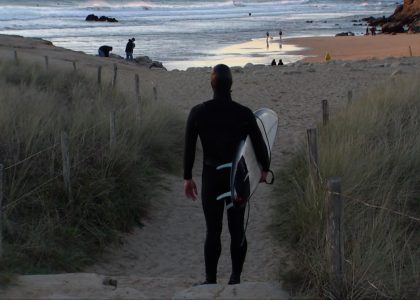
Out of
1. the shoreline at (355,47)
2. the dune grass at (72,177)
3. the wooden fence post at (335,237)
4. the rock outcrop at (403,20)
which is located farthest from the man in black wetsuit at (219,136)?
the rock outcrop at (403,20)

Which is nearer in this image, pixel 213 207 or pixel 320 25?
pixel 213 207

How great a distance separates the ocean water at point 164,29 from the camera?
34031 mm

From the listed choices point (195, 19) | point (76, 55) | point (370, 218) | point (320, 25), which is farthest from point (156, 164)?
point (195, 19)

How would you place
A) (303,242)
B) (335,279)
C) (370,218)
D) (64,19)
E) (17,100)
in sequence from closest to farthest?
(335,279), (370,218), (303,242), (17,100), (64,19)

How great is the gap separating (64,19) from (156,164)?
58336mm

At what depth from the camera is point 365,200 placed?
6172 millimetres

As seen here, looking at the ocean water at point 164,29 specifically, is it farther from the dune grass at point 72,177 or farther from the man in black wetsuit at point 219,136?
the man in black wetsuit at point 219,136

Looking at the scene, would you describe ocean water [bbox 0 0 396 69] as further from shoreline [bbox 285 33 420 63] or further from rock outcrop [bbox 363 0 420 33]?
rock outcrop [bbox 363 0 420 33]

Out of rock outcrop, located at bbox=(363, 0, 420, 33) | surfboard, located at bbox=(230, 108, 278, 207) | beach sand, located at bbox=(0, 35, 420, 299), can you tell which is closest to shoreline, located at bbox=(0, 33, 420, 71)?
beach sand, located at bbox=(0, 35, 420, 299)

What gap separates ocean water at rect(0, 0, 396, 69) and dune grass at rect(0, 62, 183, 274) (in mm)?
19315

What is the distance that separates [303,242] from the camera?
5973 mm

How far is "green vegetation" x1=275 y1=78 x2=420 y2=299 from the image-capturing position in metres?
4.43

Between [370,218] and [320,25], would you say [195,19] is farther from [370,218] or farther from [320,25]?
[370,218]

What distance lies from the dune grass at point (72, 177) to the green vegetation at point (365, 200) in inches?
68.4
